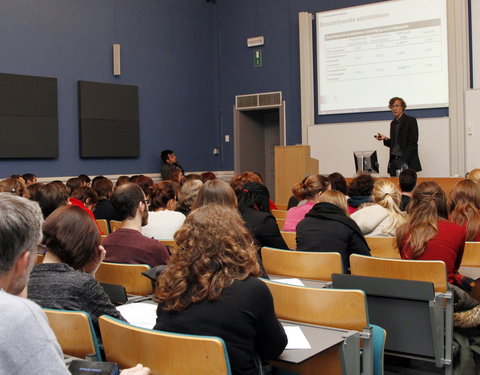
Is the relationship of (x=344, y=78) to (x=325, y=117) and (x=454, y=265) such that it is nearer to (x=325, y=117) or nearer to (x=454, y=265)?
(x=325, y=117)

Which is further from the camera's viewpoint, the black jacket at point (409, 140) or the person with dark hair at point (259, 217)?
the black jacket at point (409, 140)

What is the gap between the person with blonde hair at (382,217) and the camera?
4.46 meters

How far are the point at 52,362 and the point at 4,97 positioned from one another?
8578 mm

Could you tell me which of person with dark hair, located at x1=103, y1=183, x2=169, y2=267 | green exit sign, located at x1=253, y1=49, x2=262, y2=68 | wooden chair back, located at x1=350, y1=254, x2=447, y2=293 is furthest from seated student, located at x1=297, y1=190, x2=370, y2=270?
green exit sign, located at x1=253, y1=49, x2=262, y2=68

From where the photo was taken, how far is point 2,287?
4.17 feet

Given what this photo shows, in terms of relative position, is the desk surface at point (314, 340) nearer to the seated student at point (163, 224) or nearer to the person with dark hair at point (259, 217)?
the person with dark hair at point (259, 217)

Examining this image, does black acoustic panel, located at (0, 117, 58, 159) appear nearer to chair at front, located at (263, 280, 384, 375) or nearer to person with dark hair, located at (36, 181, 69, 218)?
person with dark hair, located at (36, 181, 69, 218)

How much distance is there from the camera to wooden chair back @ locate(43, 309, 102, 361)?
6.50 ft

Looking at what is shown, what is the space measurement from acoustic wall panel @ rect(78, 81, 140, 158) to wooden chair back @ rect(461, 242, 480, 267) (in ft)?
24.4

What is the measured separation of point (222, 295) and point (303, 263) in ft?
4.86

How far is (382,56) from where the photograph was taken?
1007cm

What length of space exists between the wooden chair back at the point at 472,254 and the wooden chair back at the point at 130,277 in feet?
6.53

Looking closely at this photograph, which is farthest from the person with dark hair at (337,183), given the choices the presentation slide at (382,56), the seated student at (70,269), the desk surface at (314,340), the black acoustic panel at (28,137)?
the black acoustic panel at (28,137)

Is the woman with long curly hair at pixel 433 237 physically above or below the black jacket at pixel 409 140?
below
